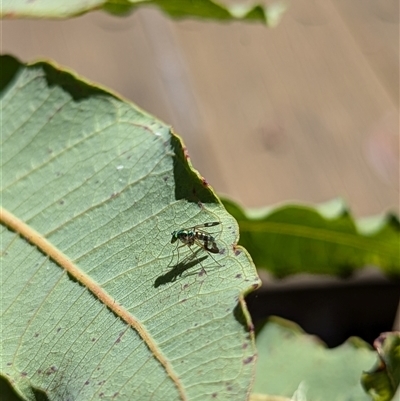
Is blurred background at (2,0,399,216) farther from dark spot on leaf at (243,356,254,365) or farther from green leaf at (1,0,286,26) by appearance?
dark spot on leaf at (243,356,254,365)

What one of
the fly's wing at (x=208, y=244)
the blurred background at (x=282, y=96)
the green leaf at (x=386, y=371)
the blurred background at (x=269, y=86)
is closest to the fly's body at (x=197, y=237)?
the fly's wing at (x=208, y=244)

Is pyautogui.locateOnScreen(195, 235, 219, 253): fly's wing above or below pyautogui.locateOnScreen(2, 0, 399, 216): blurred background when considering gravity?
above

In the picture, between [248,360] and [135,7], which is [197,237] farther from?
[135,7]

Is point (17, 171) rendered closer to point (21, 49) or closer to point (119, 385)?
point (119, 385)

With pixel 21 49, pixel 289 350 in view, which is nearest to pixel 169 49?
pixel 21 49

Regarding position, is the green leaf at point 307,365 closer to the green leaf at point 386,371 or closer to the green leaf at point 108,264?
the green leaf at point 386,371

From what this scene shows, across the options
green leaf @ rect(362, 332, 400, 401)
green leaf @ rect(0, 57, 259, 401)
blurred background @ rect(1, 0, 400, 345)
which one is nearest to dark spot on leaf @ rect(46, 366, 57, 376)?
green leaf @ rect(0, 57, 259, 401)

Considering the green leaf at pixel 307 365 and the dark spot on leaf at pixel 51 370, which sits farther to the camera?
the green leaf at pixel 307 365
